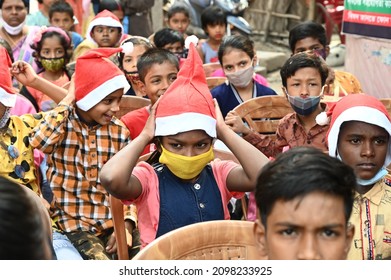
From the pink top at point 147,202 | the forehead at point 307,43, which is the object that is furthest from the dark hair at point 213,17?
the pink top at point 147,202

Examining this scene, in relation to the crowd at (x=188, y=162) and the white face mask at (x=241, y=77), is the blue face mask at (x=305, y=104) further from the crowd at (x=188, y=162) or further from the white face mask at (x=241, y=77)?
the white face mask at (x=241, y=77)

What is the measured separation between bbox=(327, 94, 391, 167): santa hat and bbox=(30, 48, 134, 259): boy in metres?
1.19

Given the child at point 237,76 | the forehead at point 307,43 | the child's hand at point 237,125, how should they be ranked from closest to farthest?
the child's hand at point 237,125
the child at point 237,76
the forehead at point 307,43

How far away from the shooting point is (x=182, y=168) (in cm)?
305

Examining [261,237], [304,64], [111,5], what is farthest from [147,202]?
[111,5]

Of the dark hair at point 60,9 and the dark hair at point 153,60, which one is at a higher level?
the dark hair at point 60,9

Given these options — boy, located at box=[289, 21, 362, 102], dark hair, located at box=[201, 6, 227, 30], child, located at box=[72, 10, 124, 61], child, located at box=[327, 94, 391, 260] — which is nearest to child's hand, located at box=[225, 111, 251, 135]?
child, located at box=[327, 94, 391, 260]

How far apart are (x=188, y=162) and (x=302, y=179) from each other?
0.99 m

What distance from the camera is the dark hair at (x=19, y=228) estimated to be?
1.47 m

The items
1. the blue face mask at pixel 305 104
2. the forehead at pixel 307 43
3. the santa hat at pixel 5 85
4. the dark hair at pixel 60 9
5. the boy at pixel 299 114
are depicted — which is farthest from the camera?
the dark hair at pixel 60 9

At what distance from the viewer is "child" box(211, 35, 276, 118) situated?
512 cm

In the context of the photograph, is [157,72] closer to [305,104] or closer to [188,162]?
[305,104]

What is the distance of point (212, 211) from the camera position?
3.11 metres
